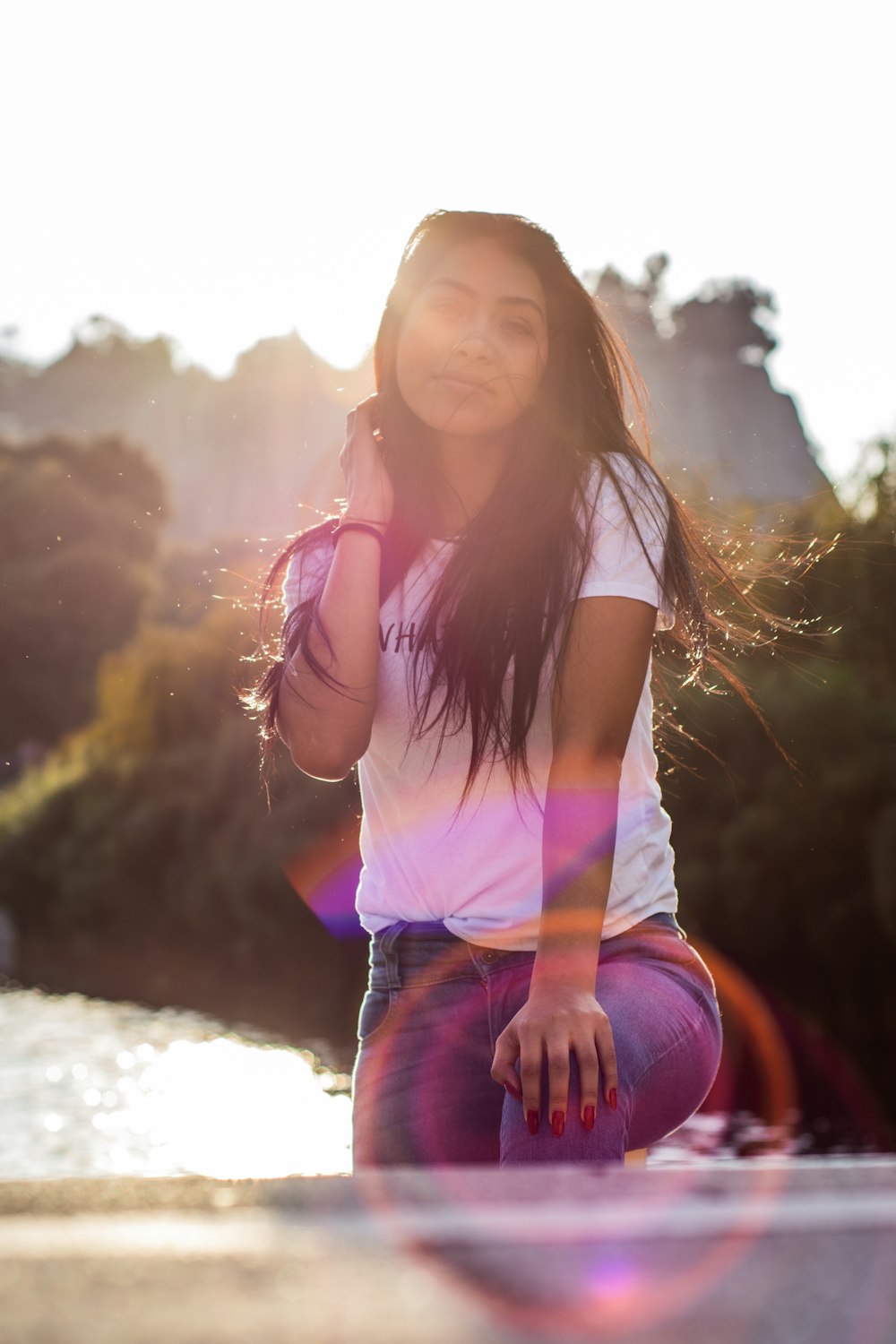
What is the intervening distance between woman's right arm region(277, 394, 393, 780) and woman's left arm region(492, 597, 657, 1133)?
10.7 inches

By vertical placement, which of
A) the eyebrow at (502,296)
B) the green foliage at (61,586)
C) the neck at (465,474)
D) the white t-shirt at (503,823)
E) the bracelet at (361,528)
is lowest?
the white t-shirt at (503,823)

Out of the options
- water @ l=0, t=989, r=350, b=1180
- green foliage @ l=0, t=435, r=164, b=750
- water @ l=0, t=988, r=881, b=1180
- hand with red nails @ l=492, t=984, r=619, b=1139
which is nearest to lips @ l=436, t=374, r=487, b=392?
hand with red nails @ l=492, t=984, r=619, b=1139

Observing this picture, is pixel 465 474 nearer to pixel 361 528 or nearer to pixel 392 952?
pixel 361 528

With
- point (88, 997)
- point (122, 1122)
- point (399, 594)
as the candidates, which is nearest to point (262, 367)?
point (88, 997)

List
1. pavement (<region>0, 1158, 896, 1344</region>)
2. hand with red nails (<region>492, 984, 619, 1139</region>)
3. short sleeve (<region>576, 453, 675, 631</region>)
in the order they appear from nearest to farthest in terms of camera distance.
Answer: pavement (<region>0, 1158, 896, 1344</region>), hand with red nails (<region>492, 984, 619, 1139</region>), short sleeve (<region>576, 453, 675, 631</region>)

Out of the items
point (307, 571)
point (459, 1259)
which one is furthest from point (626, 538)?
point (459, 1259)

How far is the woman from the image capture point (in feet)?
5.05

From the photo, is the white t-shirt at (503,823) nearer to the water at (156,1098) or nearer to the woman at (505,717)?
the woman at (505,717)

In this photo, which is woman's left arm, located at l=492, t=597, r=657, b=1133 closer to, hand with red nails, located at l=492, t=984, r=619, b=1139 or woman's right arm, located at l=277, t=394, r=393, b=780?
hand with red nails, located at l=492, t=984, r=619, b=1139

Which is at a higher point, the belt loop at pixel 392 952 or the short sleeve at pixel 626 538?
the short sleeve at pixel 626 538

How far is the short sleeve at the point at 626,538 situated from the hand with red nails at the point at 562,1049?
1.44 feet

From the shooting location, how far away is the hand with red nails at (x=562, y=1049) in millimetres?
1434

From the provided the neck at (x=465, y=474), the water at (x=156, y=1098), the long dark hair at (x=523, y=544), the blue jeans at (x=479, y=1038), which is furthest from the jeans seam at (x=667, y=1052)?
the water at (x=156, y=1098)

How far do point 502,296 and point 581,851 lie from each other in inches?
29.2
